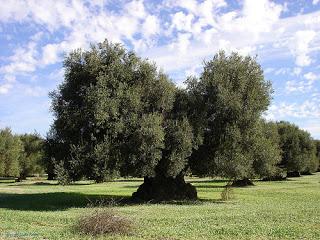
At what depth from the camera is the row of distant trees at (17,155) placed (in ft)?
274

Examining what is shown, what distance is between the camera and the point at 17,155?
280 feet

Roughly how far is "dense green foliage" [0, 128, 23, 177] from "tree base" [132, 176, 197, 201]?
172 feet

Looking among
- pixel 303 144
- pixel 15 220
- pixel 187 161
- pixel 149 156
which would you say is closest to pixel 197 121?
pixel 187 161

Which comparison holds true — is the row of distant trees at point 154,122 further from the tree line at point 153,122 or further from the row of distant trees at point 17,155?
the row of distant trees at point 17,155

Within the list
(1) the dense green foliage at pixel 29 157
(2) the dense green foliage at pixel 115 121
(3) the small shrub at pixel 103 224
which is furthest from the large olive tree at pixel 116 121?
(1) the dense green foliage at pixel 29 157

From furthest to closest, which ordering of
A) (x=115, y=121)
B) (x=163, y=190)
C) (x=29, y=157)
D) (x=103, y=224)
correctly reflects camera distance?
(x=29, y=157) → (x=163, y=190) → (x=115, y=121) → (x=103, y=224)

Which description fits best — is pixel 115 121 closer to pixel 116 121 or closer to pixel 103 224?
pixel 116 121

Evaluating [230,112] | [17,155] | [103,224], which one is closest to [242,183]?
[230,112]

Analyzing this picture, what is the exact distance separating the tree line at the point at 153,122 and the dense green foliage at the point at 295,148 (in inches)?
1785

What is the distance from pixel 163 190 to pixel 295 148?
168ft

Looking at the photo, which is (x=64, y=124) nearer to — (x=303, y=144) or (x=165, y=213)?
(x=165, y=213)

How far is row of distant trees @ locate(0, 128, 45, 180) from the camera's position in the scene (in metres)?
83.6

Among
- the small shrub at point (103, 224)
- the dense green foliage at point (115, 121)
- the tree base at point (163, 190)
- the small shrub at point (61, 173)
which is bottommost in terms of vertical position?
the small shrub at point (103, 224)

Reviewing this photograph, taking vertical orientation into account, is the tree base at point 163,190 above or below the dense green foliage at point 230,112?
below
